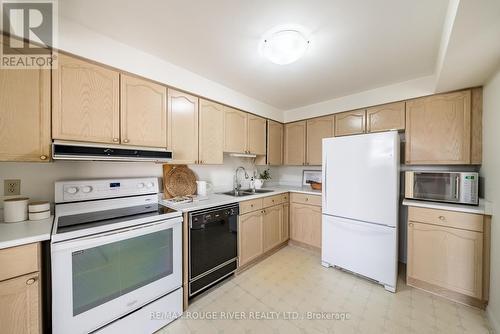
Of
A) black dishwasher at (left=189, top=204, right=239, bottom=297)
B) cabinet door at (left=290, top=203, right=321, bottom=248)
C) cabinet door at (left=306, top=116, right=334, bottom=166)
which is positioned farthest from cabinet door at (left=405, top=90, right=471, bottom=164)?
black dishwasher at (left=189, top=204, right=239, bottom=297)

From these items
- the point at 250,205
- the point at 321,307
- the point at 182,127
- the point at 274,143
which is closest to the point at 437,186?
the point at 321,307

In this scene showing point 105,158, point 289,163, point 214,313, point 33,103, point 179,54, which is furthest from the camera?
point 289,163

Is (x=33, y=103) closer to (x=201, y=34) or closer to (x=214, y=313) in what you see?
(x=201, y=34)

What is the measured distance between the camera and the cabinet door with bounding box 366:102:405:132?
2.32 m

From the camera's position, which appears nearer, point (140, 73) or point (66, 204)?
point (66, 204)

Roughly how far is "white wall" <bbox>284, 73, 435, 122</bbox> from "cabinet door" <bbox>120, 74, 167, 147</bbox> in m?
2.28

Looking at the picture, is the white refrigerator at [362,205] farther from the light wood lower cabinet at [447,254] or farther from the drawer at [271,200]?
the drawer at [271,200]

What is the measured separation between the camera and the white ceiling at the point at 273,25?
1241mm

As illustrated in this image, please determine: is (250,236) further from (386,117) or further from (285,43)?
(386,117)

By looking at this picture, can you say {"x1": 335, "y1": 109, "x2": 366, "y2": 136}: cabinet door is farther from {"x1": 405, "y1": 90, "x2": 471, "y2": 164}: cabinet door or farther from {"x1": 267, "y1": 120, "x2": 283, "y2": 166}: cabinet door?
{"x1": 267, "y1": 120, "x2": 283, "y2": 166}: cabinet door

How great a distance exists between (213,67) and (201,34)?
1.66ft

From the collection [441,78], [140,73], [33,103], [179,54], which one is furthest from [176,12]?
[441,78]

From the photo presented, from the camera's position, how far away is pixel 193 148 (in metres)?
2.14

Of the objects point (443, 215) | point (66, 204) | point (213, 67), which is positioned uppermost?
point (213, 67)
